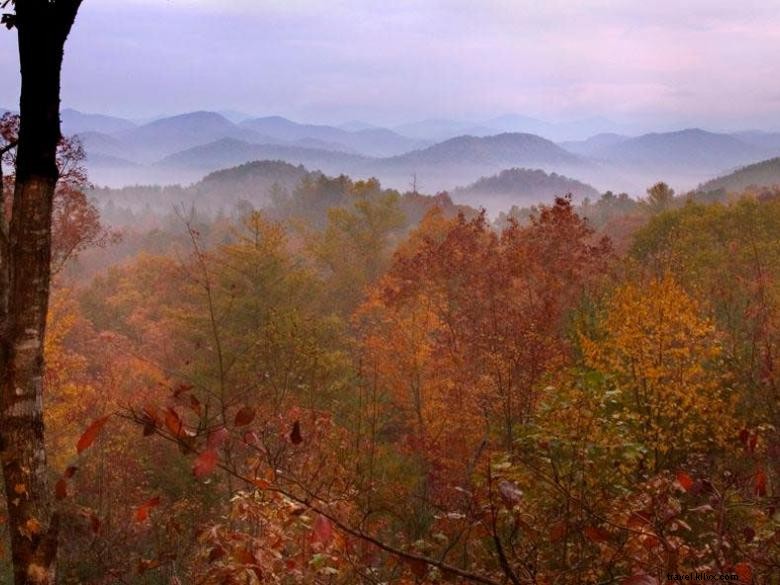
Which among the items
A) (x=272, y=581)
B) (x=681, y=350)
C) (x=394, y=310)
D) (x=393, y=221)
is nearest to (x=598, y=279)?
(x=394, y=310)

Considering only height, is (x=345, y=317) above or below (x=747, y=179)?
below

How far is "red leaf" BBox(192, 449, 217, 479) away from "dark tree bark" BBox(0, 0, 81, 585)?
5.39 ft

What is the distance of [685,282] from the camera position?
93.0 feet

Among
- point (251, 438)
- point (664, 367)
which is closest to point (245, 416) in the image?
point (251, 438)

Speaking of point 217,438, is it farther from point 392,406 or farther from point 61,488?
point 392,406

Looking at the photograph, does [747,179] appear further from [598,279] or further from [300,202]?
[598,279]

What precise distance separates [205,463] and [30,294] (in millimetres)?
1893

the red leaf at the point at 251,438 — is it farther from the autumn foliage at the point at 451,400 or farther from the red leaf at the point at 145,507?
the red leaf at the point at 145,507

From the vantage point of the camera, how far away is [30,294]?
11.1ft

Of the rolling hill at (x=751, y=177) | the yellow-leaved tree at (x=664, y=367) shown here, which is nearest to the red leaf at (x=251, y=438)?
the yellow-leaved tree at (x=664, y=367)

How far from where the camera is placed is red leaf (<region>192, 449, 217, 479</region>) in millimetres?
2152

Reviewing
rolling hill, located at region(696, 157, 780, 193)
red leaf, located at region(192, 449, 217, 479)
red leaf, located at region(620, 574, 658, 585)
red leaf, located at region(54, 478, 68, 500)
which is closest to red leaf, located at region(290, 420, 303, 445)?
red leaf, located at region(192, 449, 217, 479)

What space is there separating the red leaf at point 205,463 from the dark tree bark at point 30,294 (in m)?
1.64

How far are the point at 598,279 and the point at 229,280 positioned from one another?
1558 cm
